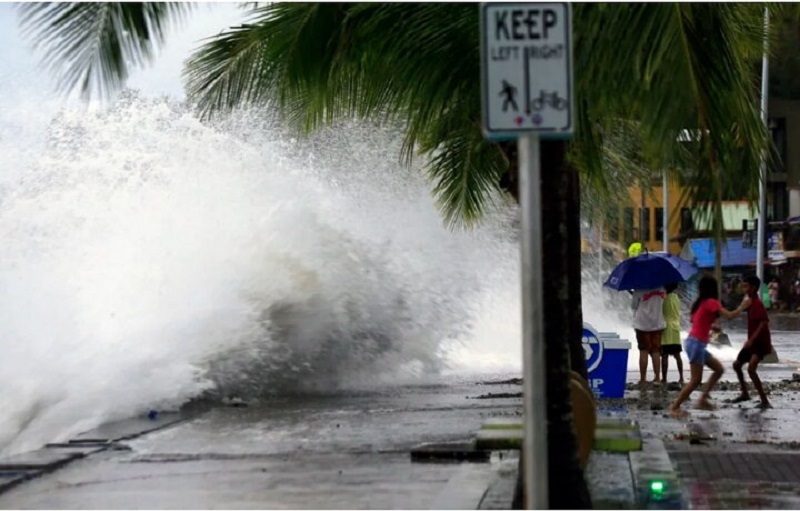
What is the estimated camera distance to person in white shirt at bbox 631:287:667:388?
18234 millimetres

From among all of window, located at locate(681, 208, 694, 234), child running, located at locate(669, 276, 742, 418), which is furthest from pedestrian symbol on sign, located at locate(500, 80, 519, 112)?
child running, located at locate(669, 276, 742, 418)

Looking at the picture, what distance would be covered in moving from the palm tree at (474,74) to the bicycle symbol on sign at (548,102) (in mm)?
1846

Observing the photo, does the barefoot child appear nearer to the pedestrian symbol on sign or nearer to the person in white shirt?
the person in white shirt

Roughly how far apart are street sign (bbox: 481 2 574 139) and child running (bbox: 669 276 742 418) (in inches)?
367

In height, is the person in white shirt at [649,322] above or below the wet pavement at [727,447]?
above

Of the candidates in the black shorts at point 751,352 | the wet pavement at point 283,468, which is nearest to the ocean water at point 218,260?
the wet pavement at point 283,468

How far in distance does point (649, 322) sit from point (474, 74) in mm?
10165

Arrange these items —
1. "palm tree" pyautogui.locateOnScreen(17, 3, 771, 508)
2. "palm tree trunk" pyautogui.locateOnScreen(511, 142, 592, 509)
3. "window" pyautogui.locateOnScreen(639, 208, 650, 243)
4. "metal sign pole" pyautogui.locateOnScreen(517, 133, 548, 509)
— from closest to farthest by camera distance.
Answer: "metal sign pole" pyautogui.locateOnScreen(517, 133, 548, 509) < "palm tree" pyautogui.locateOnScreen(17, 3, 771, 508) < "palm tree trunk" pyautogui.locateOnScreen(511, 142, 592, 509) < "window" pyautogui.locateOnScreen(639, 208, 650, 243)

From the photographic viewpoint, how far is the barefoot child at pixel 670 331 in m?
18.5

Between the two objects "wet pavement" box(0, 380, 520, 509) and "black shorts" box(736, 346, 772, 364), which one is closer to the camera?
"wet pavement" box(0, 380, 520, 509)

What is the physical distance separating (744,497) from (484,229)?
1423 cm

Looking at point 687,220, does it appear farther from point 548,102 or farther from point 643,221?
point 643,221

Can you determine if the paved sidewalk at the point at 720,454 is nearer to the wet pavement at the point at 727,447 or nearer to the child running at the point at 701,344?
the wet pavement at the point at 727,447

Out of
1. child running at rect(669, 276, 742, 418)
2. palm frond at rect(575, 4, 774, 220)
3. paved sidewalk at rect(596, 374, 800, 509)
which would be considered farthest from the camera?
child running at rect(669, 276, 742, 418)
